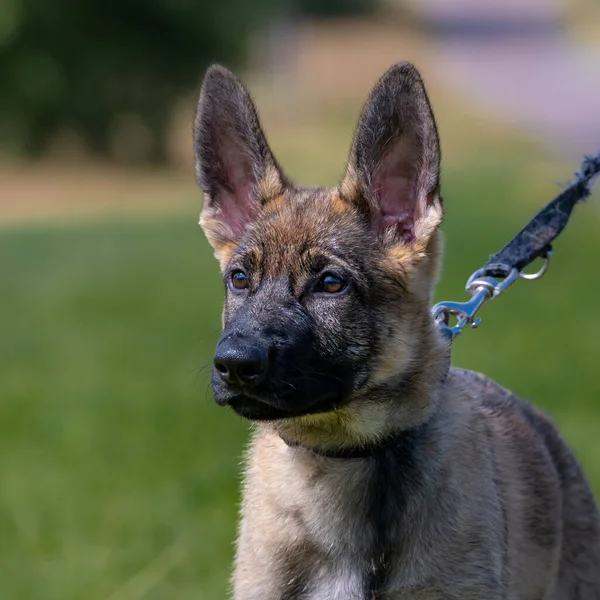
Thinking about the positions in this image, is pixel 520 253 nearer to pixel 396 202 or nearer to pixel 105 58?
pixel 396 202

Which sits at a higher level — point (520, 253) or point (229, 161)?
point (229, 161)

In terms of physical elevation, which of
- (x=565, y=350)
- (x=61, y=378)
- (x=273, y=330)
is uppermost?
(x=273, y=330)

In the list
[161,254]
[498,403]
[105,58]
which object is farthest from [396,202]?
[105,58]

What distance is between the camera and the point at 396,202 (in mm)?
4148

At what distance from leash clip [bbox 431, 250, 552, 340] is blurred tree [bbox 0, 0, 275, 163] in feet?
57.8

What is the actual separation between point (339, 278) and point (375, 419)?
19.0 inches

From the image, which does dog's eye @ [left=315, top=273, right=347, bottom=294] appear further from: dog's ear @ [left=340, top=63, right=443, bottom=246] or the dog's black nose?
the dog's black nose

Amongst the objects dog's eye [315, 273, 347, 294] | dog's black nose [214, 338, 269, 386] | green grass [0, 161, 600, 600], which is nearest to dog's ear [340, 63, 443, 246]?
dog's eye [315, 273, 347, 294]

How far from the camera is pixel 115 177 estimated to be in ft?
75.2

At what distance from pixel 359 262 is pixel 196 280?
7.89 meters


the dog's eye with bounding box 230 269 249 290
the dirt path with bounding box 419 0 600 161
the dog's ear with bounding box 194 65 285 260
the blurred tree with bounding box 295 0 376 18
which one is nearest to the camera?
the dog's eye with bounding box 230 269 249 290

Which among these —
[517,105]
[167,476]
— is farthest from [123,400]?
[517,105]

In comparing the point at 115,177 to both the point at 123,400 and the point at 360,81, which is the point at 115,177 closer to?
the point at 360,81

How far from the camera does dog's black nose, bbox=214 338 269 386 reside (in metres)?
3.43
